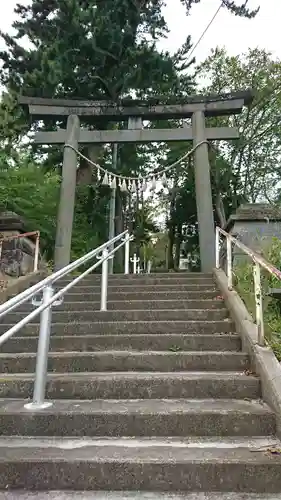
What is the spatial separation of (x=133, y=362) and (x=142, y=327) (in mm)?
703

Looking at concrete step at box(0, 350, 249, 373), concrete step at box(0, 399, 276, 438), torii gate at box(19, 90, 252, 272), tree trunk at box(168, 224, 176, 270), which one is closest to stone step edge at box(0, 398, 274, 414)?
concrete step at box(0, 399, 276, 438)

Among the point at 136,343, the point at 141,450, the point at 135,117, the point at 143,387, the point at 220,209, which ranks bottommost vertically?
the point at 141,450

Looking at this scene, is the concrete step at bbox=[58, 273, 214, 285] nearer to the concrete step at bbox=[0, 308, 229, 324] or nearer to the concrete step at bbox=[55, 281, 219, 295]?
the concrete step at bbox=[55, 281, 219, 295]

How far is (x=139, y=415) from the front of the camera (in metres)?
2.41

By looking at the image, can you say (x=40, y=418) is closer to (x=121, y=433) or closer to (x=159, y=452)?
(x=121, y=433)

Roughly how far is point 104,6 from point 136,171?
15.7 ft

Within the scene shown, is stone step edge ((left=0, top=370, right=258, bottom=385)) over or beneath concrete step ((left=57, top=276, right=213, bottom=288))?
beneath

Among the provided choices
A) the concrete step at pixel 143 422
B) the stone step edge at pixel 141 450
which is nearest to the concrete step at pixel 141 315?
the concrete step at pixel 143 422

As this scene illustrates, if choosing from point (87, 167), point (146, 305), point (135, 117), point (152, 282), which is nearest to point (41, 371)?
point (146, 305)

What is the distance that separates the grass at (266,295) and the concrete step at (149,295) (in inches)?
18.6

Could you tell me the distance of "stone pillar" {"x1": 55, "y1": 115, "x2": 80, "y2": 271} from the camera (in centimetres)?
758

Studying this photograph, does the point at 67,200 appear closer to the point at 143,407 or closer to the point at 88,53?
the point at 88,53

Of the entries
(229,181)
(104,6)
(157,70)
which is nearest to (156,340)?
(157,70)

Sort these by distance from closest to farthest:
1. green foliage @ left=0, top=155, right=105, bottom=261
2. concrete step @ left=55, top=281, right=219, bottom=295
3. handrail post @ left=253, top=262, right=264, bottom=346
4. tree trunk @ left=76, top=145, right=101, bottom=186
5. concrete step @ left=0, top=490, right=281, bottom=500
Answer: concrete step @ left=0, top=490, right=281, bottom=500, handrail post @ left=253, top=262, right=264, bottom=346, concrete step @ left=55, top=281, right=219, bottom=295, green foliage @ left=0, top=155, right=105, bottom=261, tree trunk @ left=76, top=145, right=101, bottom=186
